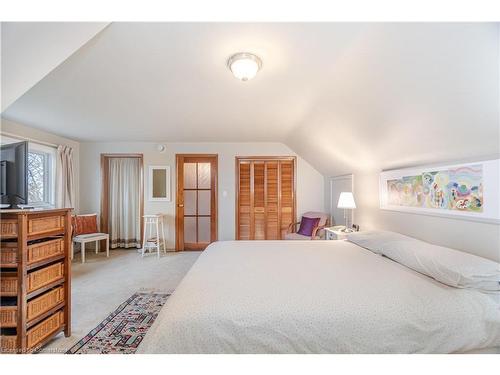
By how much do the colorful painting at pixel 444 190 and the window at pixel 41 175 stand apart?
513 cm

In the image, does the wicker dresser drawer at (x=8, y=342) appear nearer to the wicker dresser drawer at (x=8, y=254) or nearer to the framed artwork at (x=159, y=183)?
the wicker dresser drawer at (x=8, y=254)

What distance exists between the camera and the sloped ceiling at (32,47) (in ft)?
3.48

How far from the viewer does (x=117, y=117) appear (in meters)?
3.20

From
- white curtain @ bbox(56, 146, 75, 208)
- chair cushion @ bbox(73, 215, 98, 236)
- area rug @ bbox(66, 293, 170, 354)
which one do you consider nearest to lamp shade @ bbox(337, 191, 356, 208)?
area rug @ bbox(66, 293, 170, 354)

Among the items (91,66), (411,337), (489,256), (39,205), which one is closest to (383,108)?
(489,256)

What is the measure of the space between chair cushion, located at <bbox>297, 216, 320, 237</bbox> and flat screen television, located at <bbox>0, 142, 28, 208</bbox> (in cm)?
364

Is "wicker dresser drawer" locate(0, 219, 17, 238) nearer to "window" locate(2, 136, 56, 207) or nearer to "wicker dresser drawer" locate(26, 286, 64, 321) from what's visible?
"wicker dresser drawer" locate(26, 286, 64, 321)

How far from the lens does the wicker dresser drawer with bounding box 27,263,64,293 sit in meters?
1.55

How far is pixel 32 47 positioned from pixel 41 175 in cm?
359

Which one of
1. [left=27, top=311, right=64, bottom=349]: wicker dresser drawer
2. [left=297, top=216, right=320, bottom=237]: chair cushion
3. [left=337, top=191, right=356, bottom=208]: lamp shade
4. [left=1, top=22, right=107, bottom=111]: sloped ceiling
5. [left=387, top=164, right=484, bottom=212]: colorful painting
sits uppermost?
[left=1, top=22, right=107, bottom=111]: sloped ceiling

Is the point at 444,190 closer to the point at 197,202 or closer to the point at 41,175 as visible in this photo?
the point at 197,202

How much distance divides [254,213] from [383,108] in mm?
3095
